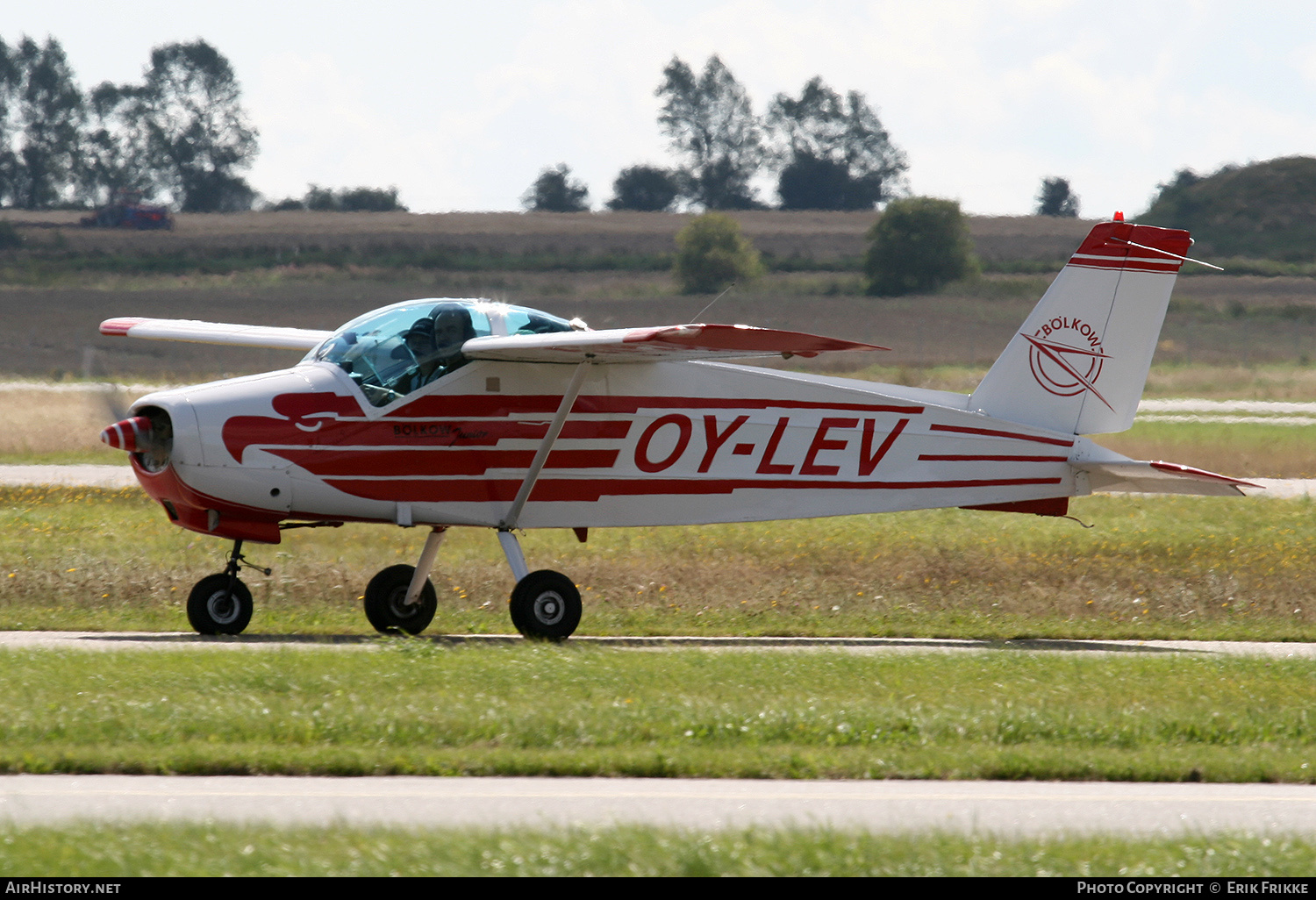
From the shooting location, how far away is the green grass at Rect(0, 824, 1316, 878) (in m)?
5.14

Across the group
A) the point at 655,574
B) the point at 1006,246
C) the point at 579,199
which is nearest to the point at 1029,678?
the point at 655,574

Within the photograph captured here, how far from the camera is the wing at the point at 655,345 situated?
33.4ft

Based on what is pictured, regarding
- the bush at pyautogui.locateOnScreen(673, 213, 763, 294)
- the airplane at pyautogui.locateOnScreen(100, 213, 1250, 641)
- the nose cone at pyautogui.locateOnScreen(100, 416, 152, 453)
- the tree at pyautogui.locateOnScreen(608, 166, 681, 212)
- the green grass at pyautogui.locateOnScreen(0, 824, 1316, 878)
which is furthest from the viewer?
the tree at pyautogui.locateOnScreen(608, 166, 681, 212)

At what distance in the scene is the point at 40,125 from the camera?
105938 millimetres

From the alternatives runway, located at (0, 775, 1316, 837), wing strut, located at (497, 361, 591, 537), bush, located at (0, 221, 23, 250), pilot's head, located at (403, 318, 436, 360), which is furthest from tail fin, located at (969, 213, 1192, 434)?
bush, located at (0, 221, 23, 250)

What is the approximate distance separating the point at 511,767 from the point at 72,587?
27.7ft

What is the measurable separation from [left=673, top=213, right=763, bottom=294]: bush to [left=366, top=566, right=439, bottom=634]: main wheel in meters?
57.2

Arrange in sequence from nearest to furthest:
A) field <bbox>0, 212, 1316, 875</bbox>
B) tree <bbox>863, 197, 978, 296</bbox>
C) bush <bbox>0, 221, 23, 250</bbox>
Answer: field <bbox>0, 212, 1316, 875</bbox> < tree <bbox>863, 197, 978, 296</bbox> < bush <bbox>0, 221, 23, 250</bbox>

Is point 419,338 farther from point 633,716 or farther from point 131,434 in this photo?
point 633,716

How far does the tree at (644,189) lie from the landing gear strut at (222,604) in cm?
10353

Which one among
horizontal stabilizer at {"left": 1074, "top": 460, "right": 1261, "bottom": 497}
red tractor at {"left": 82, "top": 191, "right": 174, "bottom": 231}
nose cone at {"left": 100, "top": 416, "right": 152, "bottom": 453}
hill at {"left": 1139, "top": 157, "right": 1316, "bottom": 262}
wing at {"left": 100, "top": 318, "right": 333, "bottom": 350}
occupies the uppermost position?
hill at {"left": 1139, "top": 157, "right": 1316, "bottom": 262}

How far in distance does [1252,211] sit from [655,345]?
87.2 metres

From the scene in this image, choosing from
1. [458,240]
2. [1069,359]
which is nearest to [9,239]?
[458,240]

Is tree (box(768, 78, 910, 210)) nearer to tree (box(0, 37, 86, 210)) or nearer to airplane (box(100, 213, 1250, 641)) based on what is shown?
tree (box(0, 37, 86, 210))
